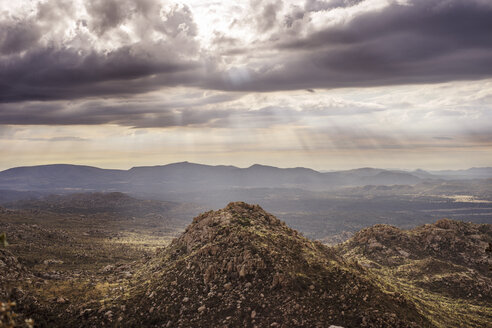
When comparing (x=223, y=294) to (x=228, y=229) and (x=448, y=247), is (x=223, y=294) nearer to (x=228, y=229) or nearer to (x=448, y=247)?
(x=228, y=229)

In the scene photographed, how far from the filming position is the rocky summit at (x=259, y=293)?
25.7 m

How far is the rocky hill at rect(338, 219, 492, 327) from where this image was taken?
124 feet

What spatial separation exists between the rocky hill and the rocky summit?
9953mm

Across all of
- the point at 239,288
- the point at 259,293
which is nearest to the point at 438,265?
the point at 259,293

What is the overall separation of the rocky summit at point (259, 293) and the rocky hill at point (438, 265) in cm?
995

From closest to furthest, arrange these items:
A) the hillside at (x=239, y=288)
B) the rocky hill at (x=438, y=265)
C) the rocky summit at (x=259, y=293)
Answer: the rocky summit at (x=259, y=293), the hillside at (x=239, y=288), the rocky hill at (x=438, y=265)

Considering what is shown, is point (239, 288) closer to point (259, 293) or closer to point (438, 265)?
point (259, 293)

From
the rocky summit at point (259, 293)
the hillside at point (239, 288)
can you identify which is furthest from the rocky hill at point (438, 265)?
the rocky summit at point (259, 293)

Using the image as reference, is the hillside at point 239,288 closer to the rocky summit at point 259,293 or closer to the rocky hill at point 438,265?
the rocky summit at point 259,293

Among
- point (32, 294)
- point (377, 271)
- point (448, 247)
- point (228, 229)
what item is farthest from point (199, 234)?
point (448, 247)

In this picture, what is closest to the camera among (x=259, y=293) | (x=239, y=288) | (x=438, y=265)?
(x=259, y=293)

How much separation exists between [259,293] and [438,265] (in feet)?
125

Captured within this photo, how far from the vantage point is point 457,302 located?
42.0 m

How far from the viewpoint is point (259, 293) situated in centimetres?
2834
